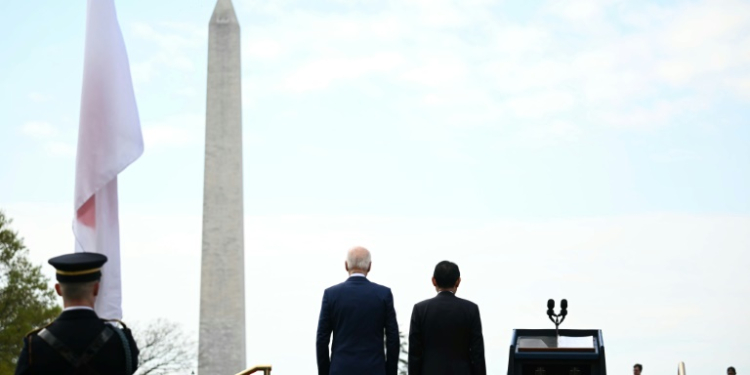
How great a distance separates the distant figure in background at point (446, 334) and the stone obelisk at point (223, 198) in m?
19.7

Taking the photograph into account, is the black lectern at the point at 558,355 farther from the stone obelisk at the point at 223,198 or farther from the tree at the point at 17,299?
the tree at the point at 17,299

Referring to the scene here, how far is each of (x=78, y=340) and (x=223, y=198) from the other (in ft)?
74.5

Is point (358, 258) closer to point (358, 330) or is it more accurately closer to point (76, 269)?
point (358, 330)

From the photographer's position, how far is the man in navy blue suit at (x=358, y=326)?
8.66 m

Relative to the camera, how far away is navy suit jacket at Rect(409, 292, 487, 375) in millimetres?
8836

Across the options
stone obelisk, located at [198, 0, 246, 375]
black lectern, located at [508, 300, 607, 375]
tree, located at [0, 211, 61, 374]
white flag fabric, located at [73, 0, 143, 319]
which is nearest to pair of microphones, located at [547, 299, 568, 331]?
black lectern, located at [508, 300, 607, 375]

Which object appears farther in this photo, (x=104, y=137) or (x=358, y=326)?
(x=358, y=326)

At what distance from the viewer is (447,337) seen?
888 cm

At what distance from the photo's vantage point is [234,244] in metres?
28.7

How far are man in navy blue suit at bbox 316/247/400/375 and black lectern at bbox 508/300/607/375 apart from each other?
7.80 ft

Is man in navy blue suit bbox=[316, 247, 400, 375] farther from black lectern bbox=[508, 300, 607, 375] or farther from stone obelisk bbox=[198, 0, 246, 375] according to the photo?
stone obelisk bbox=[198, 0, 246, 375]

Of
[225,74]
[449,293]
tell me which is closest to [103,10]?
[449,293]

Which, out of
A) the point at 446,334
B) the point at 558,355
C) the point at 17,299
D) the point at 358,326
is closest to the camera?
the point at 358,326

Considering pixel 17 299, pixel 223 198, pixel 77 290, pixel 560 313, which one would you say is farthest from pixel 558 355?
pixel 17 299
